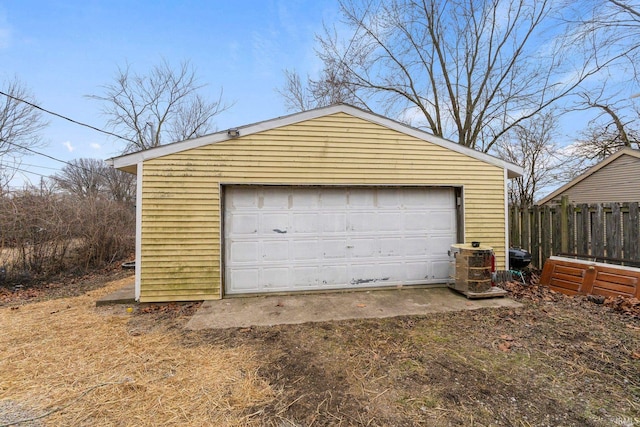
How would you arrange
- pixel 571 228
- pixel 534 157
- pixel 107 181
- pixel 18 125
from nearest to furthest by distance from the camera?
pixel 571 228, pixel 18 125, pixel 534 157, pixel 107 181

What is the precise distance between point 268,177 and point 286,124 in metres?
1.09

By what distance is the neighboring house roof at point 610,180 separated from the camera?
9.88 meters

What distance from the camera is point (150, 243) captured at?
5012mm

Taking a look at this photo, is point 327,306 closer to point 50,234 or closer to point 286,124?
point 286,124

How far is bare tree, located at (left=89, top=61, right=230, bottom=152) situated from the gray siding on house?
18.4 metres

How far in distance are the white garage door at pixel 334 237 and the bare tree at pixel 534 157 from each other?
39.6 ft

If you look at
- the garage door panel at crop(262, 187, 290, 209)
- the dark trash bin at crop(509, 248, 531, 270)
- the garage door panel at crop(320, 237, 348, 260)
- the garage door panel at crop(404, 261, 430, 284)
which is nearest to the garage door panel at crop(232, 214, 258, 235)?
the garage door panel at crop(262, 187, 290, 209)

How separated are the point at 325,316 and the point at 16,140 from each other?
1867 cm

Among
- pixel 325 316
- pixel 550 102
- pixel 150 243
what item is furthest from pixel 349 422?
pixel 550 102

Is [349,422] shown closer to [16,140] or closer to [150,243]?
[150,243]

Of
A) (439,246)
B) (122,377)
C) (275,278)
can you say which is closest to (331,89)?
(439,246)

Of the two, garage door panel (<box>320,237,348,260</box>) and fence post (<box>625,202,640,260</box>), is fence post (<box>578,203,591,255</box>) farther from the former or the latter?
garage door panel (<box>320,237,348,260</box>)

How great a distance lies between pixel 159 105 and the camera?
1741 centimetres

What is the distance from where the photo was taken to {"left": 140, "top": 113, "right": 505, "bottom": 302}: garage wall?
5047 mm
